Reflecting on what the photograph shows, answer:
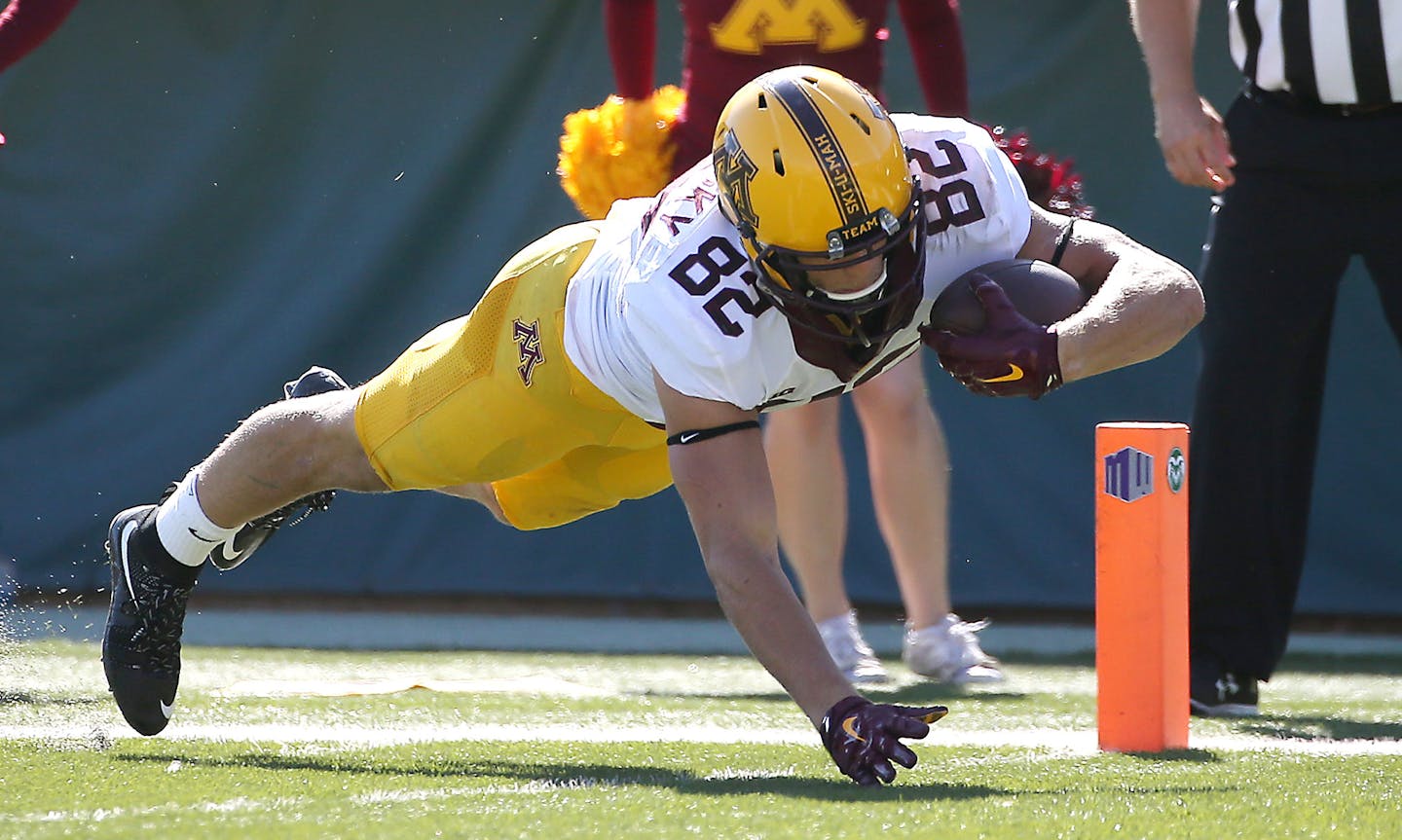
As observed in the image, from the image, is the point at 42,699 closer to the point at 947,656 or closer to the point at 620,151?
the point at 620,151

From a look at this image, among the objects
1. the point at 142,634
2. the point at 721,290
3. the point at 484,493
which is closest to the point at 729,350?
the point at 721,290

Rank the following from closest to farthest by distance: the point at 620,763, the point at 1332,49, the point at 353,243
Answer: the point at 620,763, the point at 1332,49, the point at 353,243

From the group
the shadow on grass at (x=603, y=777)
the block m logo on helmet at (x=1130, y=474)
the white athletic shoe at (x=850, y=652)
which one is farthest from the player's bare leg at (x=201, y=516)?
the white athletic shoe at (x=850, y=652)

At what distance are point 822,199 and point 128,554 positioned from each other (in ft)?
5.16

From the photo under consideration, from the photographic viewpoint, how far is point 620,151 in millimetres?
4469

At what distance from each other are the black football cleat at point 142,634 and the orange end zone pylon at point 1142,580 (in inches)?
63.9

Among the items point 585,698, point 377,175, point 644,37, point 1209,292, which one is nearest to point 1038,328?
point 1209,292

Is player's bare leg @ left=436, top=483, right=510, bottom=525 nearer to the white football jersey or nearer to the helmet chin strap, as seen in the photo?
the white football jersey

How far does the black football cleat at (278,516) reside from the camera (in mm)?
3594

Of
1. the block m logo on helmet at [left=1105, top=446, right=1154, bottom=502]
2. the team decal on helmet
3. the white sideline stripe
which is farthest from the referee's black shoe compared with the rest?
the team decal on helmet

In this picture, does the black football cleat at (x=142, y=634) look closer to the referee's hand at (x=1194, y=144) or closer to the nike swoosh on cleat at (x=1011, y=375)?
the nike swoosh on cleat at (x=1011, y=375)

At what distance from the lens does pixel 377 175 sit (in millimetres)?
6000

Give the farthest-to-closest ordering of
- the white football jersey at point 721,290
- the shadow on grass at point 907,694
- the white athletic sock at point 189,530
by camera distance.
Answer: the shadow on grass at point 907,694 < the white athletic sock at point 189,530 < the white football jersey at point 721,290

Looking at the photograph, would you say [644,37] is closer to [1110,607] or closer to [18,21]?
[18,21]
